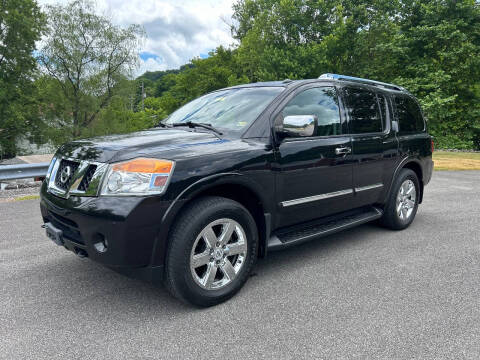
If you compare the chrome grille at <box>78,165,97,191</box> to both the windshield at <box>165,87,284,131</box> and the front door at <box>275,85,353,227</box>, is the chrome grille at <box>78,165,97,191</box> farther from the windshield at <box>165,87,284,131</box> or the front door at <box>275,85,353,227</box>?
the front door at <box>275,85,353,227</box>

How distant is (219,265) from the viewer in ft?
9.62

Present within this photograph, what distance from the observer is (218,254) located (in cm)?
291

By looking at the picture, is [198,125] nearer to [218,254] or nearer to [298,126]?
[298,126]

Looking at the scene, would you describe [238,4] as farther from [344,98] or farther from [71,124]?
[344,98]

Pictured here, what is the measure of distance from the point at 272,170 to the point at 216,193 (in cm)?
54

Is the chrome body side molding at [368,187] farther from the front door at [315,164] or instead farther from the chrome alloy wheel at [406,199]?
the chrome alloy wheel at [406,199]

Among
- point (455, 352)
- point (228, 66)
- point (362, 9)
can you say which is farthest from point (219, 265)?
point (228, 66)

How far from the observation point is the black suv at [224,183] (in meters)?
2.57

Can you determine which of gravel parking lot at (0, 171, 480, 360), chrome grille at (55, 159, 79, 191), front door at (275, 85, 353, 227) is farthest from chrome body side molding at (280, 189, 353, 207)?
chrome grille at (55, 159, 79, 191)

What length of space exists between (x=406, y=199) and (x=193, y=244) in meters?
3.48

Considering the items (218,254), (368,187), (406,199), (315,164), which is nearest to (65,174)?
(218,254)

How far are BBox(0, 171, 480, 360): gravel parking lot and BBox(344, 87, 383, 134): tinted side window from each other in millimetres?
1387

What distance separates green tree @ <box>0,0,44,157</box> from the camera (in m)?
29.9

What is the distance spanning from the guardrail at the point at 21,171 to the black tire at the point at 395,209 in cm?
668
